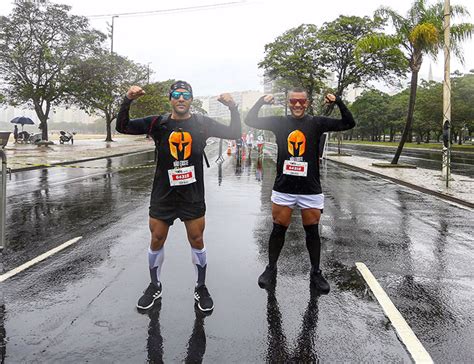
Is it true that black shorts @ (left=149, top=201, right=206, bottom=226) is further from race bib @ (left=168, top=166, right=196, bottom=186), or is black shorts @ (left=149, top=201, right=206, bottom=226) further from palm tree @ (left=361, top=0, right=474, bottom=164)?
palm tree @ (left=361, top=0, right=474, bottom=164)

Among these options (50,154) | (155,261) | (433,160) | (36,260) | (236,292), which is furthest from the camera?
(433,160)

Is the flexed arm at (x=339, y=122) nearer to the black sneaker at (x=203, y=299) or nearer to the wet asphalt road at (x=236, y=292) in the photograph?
the wet asphalt road at (x=236, y=292)

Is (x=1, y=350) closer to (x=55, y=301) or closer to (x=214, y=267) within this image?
(x=55, y=301)

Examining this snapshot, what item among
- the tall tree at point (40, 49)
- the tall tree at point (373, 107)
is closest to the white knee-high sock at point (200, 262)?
the tall tree at point (40, 49)

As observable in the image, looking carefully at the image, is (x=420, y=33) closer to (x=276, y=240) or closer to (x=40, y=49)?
(x=276, y=240)

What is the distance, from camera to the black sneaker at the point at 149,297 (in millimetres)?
3621

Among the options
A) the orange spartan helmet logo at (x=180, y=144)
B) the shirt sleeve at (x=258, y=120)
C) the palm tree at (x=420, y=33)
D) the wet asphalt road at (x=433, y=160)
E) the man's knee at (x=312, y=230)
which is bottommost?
the man's knee at (x=312, y=230)

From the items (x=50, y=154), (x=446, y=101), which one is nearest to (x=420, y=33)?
(x=446, y=101)

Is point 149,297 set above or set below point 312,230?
below

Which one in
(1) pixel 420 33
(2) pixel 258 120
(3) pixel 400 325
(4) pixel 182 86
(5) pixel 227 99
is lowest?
(3) pixel 400 325

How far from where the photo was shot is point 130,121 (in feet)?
12.3

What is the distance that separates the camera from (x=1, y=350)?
288cm

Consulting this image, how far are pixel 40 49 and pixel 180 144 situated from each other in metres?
33.0

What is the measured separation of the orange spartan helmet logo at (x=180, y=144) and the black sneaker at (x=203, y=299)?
125 centimetres
